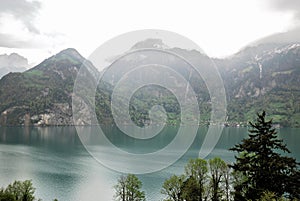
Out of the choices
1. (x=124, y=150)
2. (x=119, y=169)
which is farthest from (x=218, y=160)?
(x=124, y=150)

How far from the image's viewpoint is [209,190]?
4309 cm

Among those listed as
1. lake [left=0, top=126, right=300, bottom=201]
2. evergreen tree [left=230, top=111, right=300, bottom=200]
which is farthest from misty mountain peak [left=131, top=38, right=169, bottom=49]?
lake [left=0, top=126, right=300, bottom=201]

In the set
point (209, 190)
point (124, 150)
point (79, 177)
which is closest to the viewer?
point (209, 190)

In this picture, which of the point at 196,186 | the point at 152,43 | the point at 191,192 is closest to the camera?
the point at 191,192

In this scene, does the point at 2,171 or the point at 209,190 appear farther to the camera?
the point at 2,171

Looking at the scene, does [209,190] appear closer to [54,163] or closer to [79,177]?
[79,177]

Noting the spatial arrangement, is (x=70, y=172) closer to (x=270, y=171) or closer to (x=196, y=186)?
(x=196, y=186)

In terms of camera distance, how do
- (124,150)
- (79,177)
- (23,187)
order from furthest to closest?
1. (124,150)
2. (79,177)
3. (23,187)

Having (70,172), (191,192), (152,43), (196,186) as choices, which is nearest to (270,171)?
Result: (191,192)

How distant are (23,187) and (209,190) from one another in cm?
2825

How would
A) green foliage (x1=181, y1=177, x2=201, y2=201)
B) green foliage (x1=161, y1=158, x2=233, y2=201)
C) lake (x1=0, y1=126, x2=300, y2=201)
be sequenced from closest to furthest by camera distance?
green foliage (x1=181, y1=177, x2=201, y2=201) < green foliage (x1=161, y1=158, x2=233, y2=201) < lake (x1=0, y1=126, x2=300, y2=201)

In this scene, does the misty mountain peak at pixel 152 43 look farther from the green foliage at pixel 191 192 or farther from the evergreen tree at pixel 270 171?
the green foliage at pixel 191 192

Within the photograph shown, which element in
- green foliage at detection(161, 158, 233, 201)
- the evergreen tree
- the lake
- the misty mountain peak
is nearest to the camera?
the evergreen tree

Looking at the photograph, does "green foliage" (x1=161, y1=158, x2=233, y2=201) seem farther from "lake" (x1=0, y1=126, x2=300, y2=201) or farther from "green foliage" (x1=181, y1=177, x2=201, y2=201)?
"lake" (x1=0, y1=126, x2=300, y2=201)
